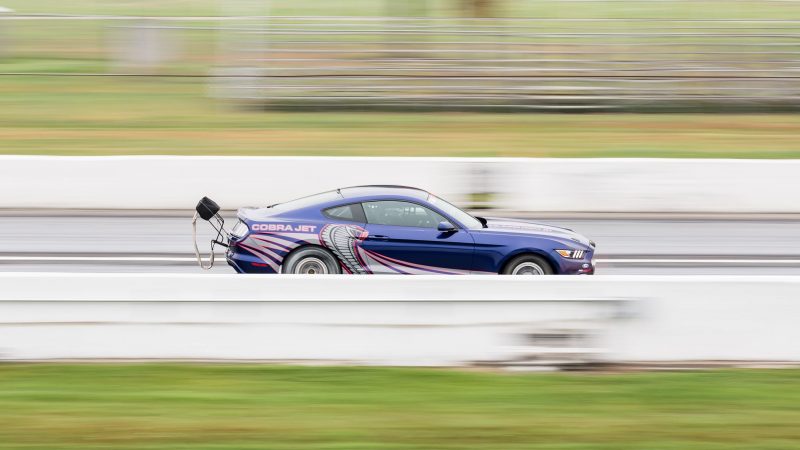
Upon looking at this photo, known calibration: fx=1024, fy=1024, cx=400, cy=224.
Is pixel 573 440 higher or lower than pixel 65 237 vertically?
lower

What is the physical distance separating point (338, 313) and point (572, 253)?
3675 mm

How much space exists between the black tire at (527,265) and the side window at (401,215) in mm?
832

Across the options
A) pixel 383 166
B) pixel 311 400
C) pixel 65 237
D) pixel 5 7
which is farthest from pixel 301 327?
pixel 5 7

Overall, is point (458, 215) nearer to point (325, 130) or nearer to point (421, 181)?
point (421, 181)

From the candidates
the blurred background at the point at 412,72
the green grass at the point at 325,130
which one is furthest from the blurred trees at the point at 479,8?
the green grass at the point at 325,130

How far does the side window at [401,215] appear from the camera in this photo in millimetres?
10422

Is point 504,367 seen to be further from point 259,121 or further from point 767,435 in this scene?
point 259,121

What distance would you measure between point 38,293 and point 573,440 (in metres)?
4.04

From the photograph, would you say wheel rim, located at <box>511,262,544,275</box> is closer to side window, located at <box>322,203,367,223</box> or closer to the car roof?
the car roof

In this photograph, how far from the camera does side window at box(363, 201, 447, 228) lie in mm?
10422

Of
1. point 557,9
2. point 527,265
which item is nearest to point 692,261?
point 527,265

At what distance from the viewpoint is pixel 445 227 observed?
33.9ft

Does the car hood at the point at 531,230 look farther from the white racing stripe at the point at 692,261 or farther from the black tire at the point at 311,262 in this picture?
the white racing stripe at the point at 692,261

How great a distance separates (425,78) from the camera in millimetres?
21844
